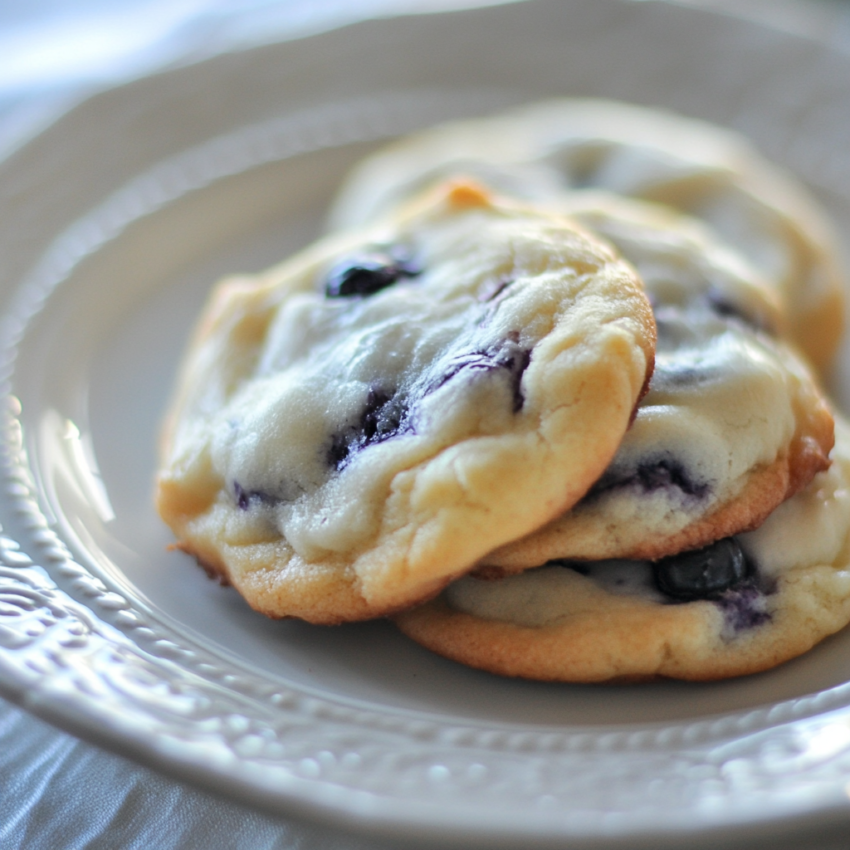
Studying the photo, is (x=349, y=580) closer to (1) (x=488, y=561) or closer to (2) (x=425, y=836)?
(1) (x=488, y=561)

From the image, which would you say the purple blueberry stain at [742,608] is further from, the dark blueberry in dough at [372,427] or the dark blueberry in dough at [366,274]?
the dark blueberry in dough at [366,274]

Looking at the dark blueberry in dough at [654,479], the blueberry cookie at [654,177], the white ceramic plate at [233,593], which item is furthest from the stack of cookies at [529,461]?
the blueberry cookie at [654,177]

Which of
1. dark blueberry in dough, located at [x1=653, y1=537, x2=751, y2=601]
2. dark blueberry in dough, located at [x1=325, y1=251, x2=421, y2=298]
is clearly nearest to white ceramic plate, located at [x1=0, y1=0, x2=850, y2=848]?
dark blueberry in dough, located at [x1=653, y1=537, x2=751, y2=601]

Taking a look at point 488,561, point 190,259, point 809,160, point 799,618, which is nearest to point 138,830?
point 488,561

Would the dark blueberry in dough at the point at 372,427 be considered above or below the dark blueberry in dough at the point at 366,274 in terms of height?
below

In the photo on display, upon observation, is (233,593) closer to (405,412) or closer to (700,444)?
(405,412)

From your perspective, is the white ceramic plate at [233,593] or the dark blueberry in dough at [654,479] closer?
the white ceramic plate at [233,593]

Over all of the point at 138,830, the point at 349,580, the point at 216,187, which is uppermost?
the point at 216,187

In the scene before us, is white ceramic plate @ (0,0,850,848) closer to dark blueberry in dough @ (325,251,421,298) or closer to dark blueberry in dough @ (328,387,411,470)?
dark blueberry in dough @ (328,387,411,470)
